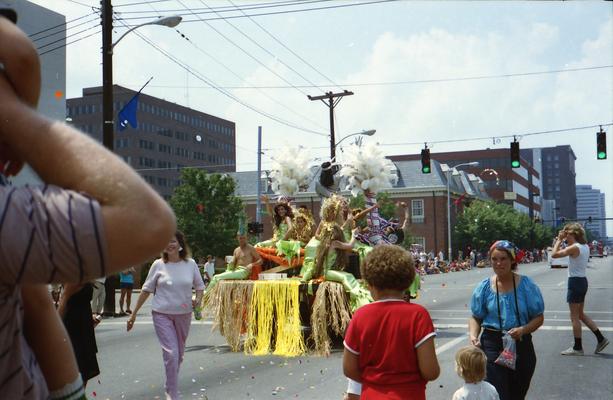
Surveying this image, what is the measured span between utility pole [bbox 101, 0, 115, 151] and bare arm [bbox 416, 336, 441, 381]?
15.8 meters

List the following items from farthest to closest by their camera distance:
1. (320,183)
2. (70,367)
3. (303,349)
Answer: (320,183)
(303,349)
(70,367)

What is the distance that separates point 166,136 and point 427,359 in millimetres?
119988

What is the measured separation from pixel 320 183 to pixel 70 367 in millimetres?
12240

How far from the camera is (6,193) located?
1.06 m

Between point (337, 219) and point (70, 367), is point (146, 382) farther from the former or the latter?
point (70, 367)

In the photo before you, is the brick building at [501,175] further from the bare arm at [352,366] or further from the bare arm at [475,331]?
Answer: the bare arm at [352,366]

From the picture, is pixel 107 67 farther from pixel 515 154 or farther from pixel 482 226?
pixel 482 226

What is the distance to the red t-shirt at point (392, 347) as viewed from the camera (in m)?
3.55

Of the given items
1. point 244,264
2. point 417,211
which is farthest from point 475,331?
point 417,211

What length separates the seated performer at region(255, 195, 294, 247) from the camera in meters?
12.4

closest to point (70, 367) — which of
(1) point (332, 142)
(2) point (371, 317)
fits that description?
(2) point (371, 317)

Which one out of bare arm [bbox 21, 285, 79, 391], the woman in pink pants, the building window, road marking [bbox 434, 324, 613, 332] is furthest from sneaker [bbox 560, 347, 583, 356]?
the building window

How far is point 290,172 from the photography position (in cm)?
1320

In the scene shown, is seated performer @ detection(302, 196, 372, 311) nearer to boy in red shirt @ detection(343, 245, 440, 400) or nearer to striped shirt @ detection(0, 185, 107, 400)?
boy in red shirt @ detection(343, 245, 440, 400)
